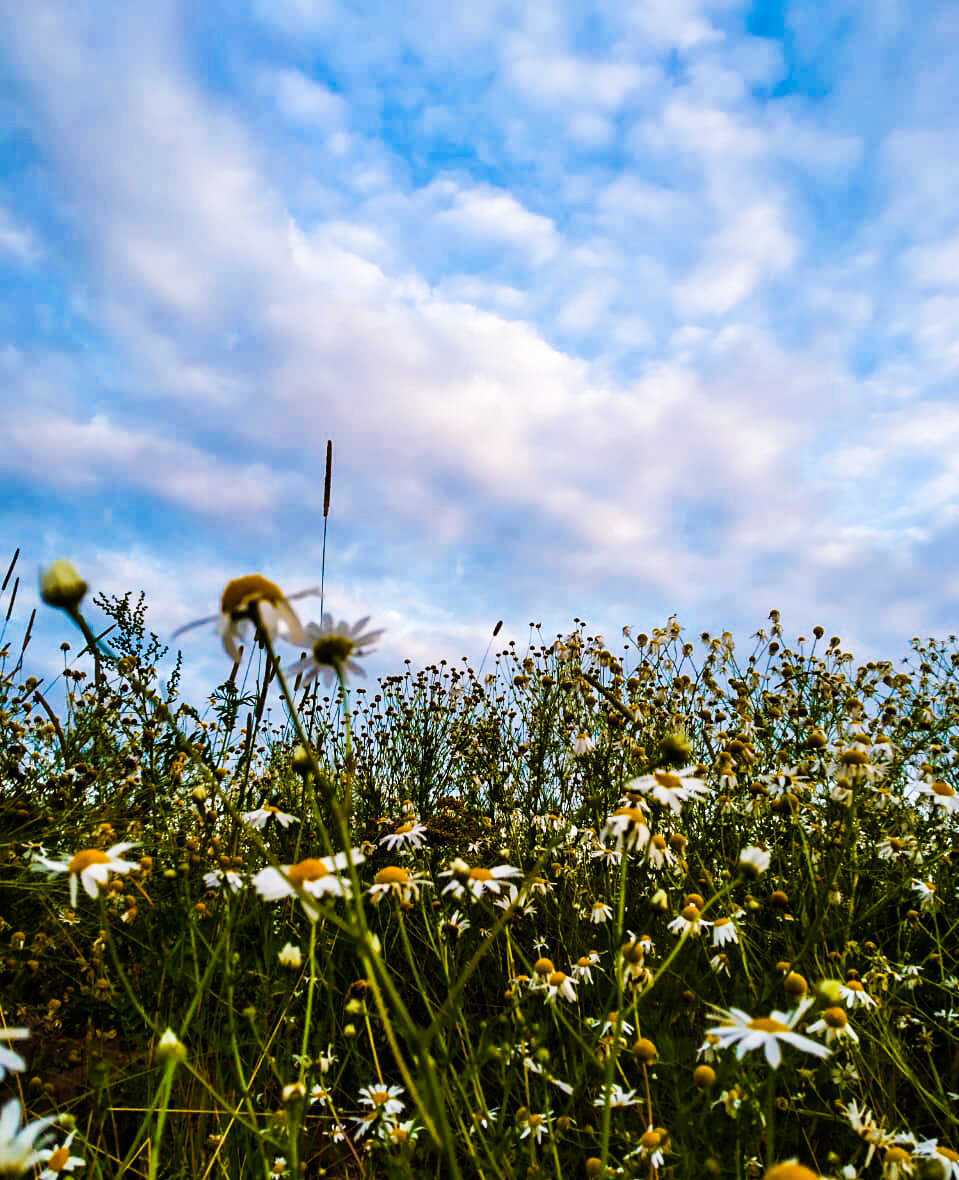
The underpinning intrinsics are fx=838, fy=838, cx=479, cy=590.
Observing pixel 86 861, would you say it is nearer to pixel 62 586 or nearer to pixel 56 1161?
pixel 56 1161

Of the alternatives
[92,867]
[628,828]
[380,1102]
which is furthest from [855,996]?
[92,867]

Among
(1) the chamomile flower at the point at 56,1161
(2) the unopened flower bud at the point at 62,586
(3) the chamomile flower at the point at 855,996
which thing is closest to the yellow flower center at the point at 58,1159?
(1) the chamomile flower at the point at 56,1161

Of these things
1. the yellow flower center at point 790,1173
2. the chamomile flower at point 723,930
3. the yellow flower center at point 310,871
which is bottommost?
the yellow flower center at point 790,1173

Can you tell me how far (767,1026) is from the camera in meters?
1.53

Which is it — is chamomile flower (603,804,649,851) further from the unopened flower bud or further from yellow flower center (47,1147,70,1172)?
yellow flower center (47,1147,70,1172)

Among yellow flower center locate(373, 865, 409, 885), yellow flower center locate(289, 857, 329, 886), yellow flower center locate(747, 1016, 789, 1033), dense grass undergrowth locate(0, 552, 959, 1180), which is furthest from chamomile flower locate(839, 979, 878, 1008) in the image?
yellow flower center locate(289, 857, 329, 886)

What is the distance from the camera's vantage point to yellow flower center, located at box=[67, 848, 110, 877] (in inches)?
74.7

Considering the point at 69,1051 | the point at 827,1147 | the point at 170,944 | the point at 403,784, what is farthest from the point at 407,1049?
the point at 403,784

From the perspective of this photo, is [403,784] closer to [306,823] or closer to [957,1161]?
[306,823]

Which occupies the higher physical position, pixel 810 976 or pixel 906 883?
pixel 906 883

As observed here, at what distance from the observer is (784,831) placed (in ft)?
12.7

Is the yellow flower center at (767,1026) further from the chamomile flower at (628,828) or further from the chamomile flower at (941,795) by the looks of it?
the chamomile flower at (941,795)

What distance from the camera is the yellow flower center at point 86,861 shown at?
1897mm

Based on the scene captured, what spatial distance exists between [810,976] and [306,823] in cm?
250
